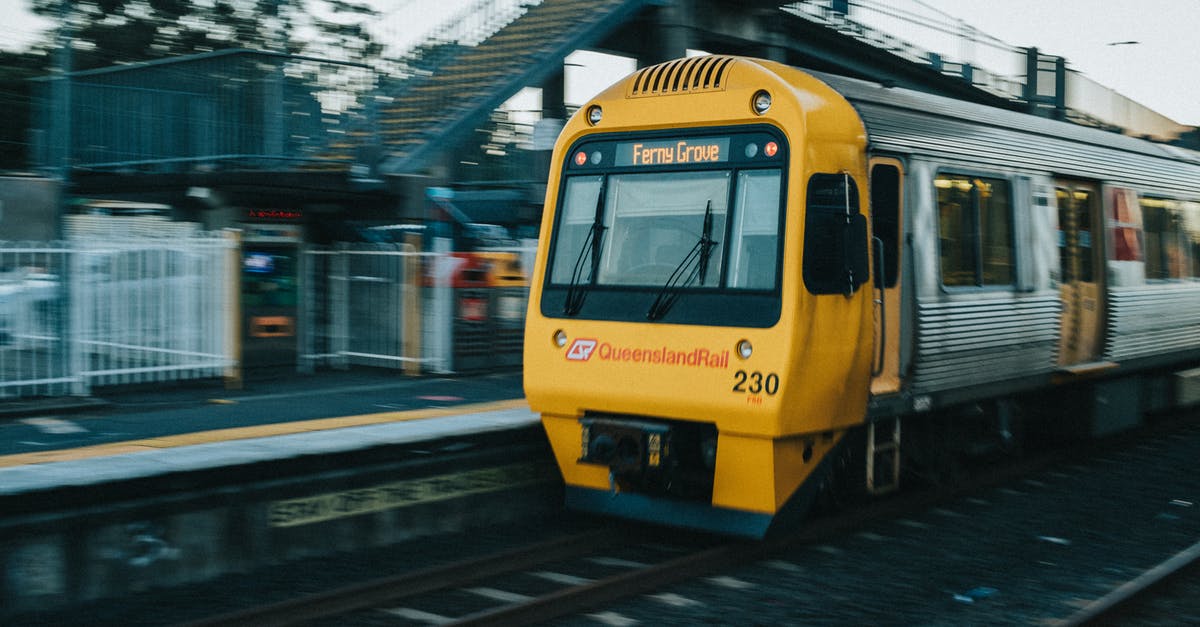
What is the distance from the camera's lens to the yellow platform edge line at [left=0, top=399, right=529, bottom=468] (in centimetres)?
817

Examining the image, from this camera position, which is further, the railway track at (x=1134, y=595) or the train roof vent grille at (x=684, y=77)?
the train roof vent grille at (x=684, y=77)

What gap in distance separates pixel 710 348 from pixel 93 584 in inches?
141

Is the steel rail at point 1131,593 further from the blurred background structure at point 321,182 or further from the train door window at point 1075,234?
the blurred background structure at point 321,182

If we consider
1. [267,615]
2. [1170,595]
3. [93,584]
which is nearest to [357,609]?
[267,615]

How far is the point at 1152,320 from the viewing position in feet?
38.7

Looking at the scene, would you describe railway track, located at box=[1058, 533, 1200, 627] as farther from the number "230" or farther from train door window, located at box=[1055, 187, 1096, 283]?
train door window, located at box=[1055, 187, 1096, 283]

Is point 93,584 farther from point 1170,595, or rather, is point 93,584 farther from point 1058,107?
point 1058,107

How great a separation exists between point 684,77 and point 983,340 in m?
2.95

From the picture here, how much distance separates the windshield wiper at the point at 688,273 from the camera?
7.39 m

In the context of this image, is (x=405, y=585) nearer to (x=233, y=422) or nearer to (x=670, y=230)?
(x=670, y=230)

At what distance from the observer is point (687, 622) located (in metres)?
6.16

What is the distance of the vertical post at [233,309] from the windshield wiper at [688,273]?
261 inches

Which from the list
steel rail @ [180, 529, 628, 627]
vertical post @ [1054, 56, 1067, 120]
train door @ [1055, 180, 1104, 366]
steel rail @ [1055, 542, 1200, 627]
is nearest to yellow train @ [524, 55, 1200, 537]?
steel rail @ [180, 529, 628, 627]

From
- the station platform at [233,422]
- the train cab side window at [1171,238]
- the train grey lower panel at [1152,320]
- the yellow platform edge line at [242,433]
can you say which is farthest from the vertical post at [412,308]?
the train cab side window at [1171,238]
